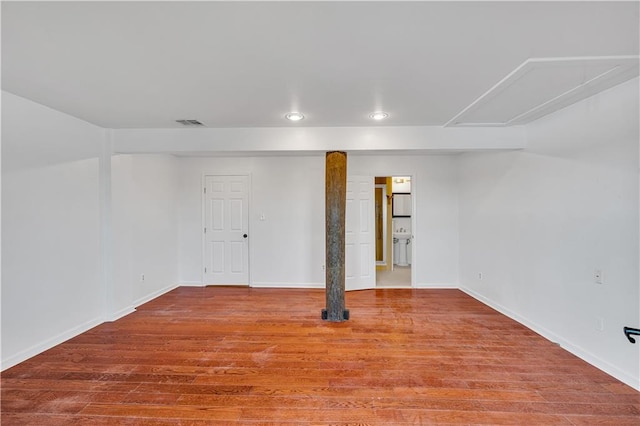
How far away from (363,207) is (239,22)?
3902 millimetres

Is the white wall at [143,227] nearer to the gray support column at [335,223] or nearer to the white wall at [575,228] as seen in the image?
the gray support column at [335,223]

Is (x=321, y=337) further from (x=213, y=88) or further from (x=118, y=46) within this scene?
(x=118, y=46)

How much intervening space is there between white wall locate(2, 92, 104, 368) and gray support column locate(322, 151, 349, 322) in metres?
2.83

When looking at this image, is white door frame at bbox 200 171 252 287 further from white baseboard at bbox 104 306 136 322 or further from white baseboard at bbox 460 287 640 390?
white baseboard at bbox 460 287 640 390

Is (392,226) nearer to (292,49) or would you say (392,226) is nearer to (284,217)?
(284,217)

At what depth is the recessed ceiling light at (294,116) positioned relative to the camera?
319 centimetres

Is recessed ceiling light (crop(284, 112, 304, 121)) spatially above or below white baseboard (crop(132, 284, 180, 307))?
above

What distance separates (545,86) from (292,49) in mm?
2101

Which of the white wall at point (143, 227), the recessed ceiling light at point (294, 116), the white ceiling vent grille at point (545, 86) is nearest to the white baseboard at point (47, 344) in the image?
the white wall at point (143, 227)

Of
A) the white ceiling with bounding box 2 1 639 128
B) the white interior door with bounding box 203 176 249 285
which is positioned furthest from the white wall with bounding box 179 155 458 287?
the white ceiling with bounding box 2 1 639 128

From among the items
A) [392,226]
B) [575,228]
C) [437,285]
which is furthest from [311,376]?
[392,226]

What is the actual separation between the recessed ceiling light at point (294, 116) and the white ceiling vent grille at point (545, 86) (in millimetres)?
1685

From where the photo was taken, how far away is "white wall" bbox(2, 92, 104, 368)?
2.66 metres

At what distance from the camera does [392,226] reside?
739cm
